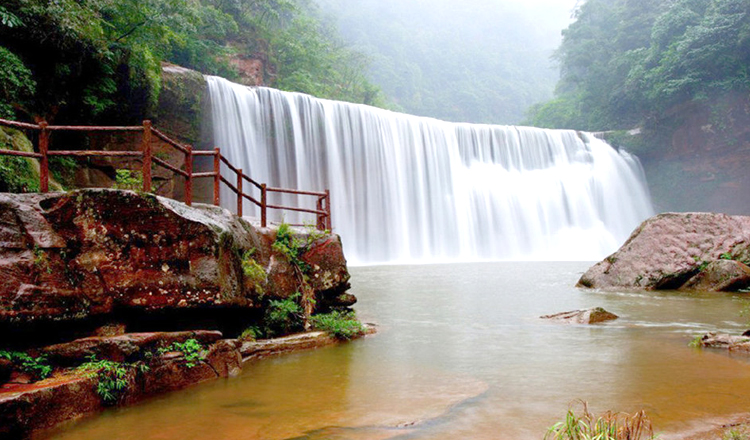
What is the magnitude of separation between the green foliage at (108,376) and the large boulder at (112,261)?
48 cm

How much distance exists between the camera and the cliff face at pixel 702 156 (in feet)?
93.5

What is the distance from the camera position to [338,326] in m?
6.70

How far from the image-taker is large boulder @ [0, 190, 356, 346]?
4051 mm

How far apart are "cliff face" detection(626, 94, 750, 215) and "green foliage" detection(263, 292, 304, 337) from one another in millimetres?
31147

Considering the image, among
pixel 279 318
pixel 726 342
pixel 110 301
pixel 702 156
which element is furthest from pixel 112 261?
pixel 702 156

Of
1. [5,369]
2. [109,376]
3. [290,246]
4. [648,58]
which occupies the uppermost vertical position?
[648,58]

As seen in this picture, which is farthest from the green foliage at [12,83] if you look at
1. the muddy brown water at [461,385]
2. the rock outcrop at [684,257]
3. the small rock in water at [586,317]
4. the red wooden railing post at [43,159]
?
the rock outcrop at [684,257]

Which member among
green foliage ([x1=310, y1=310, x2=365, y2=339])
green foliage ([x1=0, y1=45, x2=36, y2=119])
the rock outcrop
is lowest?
green foliage ([x1=310, y1=310, x2=365, y2=339])

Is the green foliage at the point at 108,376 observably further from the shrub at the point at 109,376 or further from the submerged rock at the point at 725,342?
the submerged rock at the point at 725,342

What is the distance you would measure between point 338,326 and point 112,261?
3062 millimetres

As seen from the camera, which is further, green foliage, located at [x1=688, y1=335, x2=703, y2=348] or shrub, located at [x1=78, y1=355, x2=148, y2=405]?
green foliage, located at [x1=688, y1=335, x2=703, y2=348]

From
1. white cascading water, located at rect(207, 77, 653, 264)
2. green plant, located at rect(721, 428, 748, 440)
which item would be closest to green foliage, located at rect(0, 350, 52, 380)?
green plant, located at rect(721, 428, 748, 440)

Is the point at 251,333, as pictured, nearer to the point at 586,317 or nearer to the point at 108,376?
the point at 108,376

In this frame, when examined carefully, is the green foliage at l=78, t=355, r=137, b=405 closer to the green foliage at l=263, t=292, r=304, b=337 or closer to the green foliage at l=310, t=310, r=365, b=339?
the green foliage at l=263, t=292, r=304, b=337
